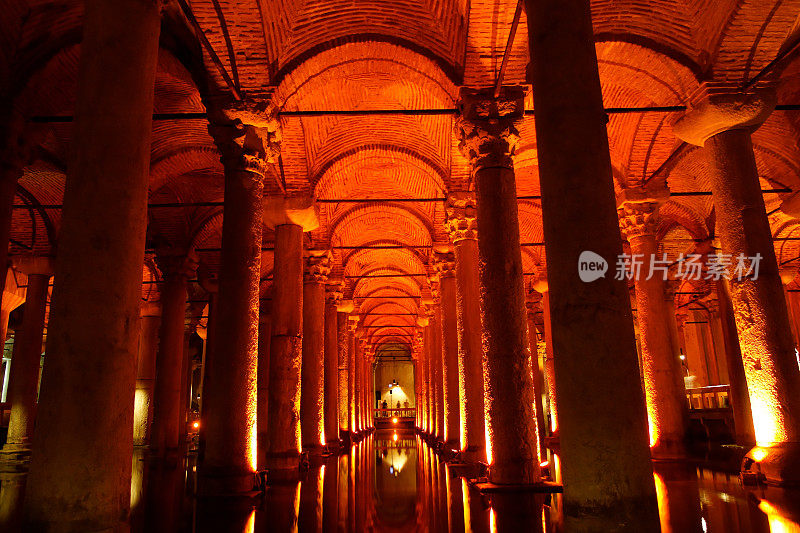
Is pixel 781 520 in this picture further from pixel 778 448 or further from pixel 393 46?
pixel 393 46

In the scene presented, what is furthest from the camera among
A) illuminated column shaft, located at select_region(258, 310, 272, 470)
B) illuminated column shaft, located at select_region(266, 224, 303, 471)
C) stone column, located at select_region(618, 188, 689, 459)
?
illuminated column shaft, located at select_region(258, 310, 272, 470)

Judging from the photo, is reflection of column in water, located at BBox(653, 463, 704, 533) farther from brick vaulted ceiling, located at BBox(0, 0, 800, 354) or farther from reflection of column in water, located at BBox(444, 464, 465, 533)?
brick vaulted ceiling, located at BBox(0, 0, 800, 354)

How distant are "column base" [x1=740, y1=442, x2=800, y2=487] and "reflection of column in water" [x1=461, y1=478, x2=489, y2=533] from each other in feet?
11.6

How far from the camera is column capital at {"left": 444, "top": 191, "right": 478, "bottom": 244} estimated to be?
1075 cm

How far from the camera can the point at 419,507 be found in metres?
6.27

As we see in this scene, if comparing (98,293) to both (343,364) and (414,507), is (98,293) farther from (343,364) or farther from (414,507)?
(343,364)

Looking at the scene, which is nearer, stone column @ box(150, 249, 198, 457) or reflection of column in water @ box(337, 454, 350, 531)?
reflection of column in water @ box(337, 454, 350, 531)

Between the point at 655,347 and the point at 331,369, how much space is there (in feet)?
31.2

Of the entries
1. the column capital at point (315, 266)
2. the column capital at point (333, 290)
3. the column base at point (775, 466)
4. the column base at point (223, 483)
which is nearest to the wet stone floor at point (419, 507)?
the column base at point (223, 483)

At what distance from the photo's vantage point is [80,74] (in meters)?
4.39

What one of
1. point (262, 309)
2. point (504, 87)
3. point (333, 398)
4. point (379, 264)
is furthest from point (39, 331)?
point (379, 264)

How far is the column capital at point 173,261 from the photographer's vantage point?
14.5 m

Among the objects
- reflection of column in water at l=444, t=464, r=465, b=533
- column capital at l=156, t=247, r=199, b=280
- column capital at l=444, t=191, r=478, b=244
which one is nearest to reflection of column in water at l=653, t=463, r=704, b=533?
reflection of column in water at l=444, t=464, r=465, b=533

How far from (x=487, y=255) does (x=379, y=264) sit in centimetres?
1596
